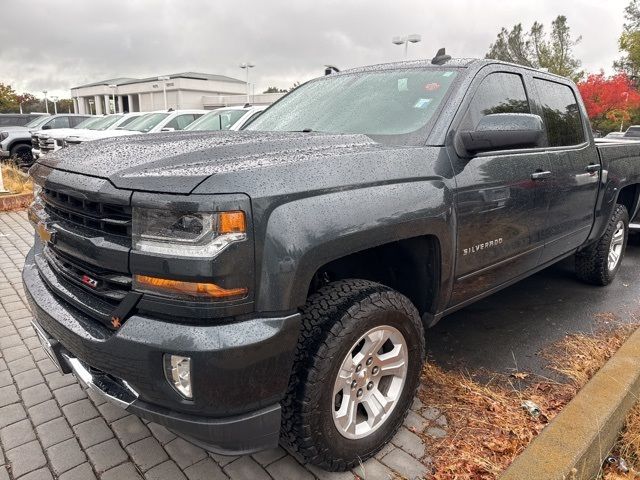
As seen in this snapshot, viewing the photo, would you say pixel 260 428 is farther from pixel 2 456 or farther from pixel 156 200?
pixel 2 456

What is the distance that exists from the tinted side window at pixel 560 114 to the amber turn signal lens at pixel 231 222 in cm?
268

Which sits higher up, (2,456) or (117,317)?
(117,317)

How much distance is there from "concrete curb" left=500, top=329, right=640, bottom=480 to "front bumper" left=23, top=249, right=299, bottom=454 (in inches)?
42.7

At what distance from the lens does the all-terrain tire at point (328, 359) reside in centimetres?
191

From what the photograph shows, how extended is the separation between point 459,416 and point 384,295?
3.07ft

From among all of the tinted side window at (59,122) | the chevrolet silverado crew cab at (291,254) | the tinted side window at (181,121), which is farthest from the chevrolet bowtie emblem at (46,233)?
the tinted side window at (59,122)

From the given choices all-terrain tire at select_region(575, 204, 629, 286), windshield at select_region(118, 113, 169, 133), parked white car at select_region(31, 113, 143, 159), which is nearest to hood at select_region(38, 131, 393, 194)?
all-terrain tire at select_region(575, 204, 629, 286)

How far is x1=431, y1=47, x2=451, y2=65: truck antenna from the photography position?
3070 millimetres

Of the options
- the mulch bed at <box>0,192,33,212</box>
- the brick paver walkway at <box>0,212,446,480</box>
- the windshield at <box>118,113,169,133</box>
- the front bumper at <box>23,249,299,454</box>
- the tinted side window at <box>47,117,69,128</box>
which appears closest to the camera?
the front bumper at <box>23,249,299,454</box>

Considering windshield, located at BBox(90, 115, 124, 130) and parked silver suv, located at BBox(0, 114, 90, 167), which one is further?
parked silver suv, located at BBox(0, 114, 90, 167)

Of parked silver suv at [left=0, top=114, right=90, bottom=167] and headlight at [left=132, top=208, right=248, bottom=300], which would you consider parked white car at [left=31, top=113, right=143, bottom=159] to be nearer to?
parked silver suv at [left=0, top=114, right=90, bottom=167]

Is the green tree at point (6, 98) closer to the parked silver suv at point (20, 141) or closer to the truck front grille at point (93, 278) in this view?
the parked silver suv at point (20, 141)

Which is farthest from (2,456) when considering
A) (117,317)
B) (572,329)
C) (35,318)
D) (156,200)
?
(572,329)

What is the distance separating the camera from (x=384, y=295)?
2.15 meters
